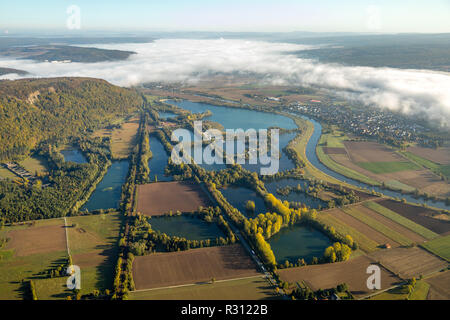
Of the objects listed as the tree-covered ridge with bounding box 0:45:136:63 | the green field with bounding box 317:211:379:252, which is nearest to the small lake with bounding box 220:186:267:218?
the green field with bounding box 317:211:379:252

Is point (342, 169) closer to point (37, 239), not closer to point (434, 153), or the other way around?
point (434, 153)

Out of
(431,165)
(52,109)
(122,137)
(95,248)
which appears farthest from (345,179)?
(52,109)

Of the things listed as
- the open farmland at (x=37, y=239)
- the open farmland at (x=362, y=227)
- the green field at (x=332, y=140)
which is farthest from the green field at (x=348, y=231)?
the green field at (x=332, y=140)

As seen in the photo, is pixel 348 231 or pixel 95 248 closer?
pixel 95 248

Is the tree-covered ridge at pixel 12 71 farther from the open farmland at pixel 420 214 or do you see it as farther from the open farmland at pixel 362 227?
the open farmland at pixel 420 214

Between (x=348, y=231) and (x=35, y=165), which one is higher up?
(x=35, y=165)

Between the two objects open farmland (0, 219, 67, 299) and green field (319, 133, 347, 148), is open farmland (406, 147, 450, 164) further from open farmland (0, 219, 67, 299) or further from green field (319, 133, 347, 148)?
open farmland (0, 219, 67, 299)
